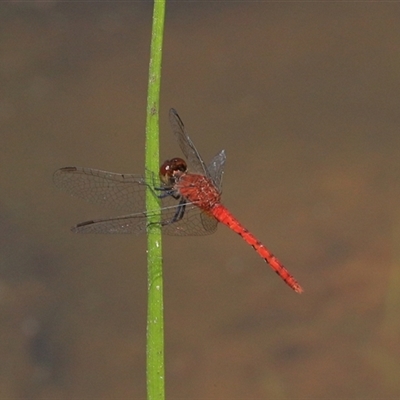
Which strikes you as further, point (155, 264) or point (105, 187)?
point (105, 187)

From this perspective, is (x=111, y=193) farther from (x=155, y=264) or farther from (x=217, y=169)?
(x=155, y=264)

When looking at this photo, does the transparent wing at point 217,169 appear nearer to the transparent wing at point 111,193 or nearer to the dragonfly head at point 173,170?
the dragonfly head at point 173,170

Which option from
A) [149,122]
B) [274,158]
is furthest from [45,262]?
[149,122]

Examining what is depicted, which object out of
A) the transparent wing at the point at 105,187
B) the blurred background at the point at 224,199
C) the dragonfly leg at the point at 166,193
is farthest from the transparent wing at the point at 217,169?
the blurred background at the point at 224,199

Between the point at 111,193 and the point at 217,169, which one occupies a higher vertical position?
the point at 217,169

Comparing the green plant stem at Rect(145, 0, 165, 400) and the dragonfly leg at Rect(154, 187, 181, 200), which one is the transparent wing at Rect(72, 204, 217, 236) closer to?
the dragonfly leg at Rect(154, 187, 181, 200)

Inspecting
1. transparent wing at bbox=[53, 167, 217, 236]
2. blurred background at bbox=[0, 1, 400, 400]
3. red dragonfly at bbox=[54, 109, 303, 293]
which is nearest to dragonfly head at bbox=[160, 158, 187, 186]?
red dragonfly at bbox=[54, 109, 303, 293]

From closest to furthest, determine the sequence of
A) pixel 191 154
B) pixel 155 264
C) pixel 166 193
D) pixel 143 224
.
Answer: pixel 155 264 < pixel 143 224 < pixel 166 193 < pixel 191 154

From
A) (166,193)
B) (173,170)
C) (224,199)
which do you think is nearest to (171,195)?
(166,193)
